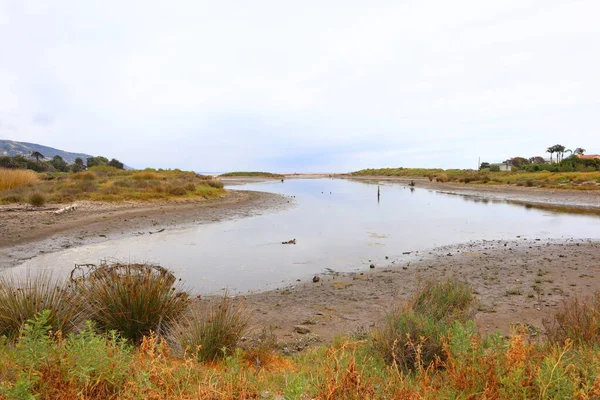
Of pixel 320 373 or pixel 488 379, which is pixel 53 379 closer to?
pixel 320 373

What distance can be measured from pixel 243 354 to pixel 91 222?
15059 millimetres

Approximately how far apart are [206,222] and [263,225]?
316 centimetres

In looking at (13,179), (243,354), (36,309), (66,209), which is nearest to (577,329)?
(243,354)

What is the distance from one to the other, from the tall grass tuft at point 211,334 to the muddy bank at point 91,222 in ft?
27.8

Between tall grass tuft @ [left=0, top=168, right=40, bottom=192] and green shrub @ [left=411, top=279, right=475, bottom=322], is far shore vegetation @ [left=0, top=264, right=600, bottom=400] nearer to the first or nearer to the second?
green shrub @ [left=411, top=279, right=475, bottom=322]

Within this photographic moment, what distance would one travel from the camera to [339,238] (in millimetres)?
14859

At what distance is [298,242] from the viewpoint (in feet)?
45.6

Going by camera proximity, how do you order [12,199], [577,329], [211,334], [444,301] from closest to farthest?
[577,329] → [211,334] → [444,301] → [12,199]

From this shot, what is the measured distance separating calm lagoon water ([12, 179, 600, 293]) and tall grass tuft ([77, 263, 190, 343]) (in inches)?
117

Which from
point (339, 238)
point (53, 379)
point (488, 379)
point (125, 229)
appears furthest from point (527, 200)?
point (53, 379)

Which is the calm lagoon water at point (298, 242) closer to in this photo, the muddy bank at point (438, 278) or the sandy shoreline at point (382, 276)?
the sandy shoreline at point (382, 276)

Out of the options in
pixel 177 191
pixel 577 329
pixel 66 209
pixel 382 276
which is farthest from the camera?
pixel 177 191

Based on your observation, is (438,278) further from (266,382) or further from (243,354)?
(266,382)

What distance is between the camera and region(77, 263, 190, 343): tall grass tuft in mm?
4551
